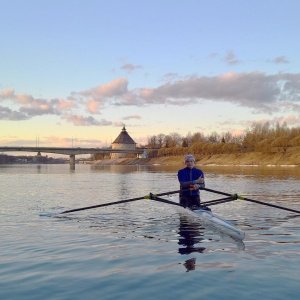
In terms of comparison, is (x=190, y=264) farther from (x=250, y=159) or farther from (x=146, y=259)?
(x=250, y=159)

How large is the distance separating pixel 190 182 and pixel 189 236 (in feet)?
9.92

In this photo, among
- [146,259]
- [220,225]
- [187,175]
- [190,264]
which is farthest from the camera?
[187,175]

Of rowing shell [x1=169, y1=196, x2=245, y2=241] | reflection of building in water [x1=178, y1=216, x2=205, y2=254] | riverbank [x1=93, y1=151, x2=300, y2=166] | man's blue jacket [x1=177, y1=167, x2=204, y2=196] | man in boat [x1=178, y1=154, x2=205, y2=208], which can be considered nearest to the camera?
reflection of building in water [x1=178, y1=216, x2=205, y2=254]

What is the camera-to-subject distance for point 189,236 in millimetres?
13250

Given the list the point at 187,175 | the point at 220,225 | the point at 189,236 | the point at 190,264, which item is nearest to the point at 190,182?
the point at 187,175

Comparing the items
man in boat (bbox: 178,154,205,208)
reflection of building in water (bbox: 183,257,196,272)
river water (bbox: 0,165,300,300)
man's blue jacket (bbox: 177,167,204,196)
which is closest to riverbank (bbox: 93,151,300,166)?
man in boat (bbox: 178,154,205,208)

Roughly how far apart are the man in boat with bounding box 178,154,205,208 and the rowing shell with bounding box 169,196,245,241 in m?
1.10

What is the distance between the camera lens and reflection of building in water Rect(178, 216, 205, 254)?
11344mm

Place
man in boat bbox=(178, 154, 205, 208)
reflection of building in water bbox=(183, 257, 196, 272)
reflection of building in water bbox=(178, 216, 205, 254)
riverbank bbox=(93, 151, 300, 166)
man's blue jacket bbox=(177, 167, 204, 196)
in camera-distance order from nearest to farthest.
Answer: reflection of building in water bbox=(183, 257, 196, 272), reflection of building in water bbox=(178, 216, 205, 254), man in boat bbox=(178, 154, 205, 208), man's blue jacket bbox=(177, 167, 204, 196), riverbank bbox=(93, 151, 300, 166)

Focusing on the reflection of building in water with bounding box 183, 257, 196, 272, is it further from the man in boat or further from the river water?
the man in boat

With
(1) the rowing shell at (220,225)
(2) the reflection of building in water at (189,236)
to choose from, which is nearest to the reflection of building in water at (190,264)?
(2) the reflection of building in water at (189,236)

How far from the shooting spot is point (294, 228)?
14891 mm

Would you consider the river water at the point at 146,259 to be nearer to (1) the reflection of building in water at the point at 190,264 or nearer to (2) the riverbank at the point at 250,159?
(1) the reflection of building in water at the point at 190,264

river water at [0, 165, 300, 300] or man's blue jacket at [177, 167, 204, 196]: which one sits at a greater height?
man's blue jacket at [177, 167, 204, 196]
